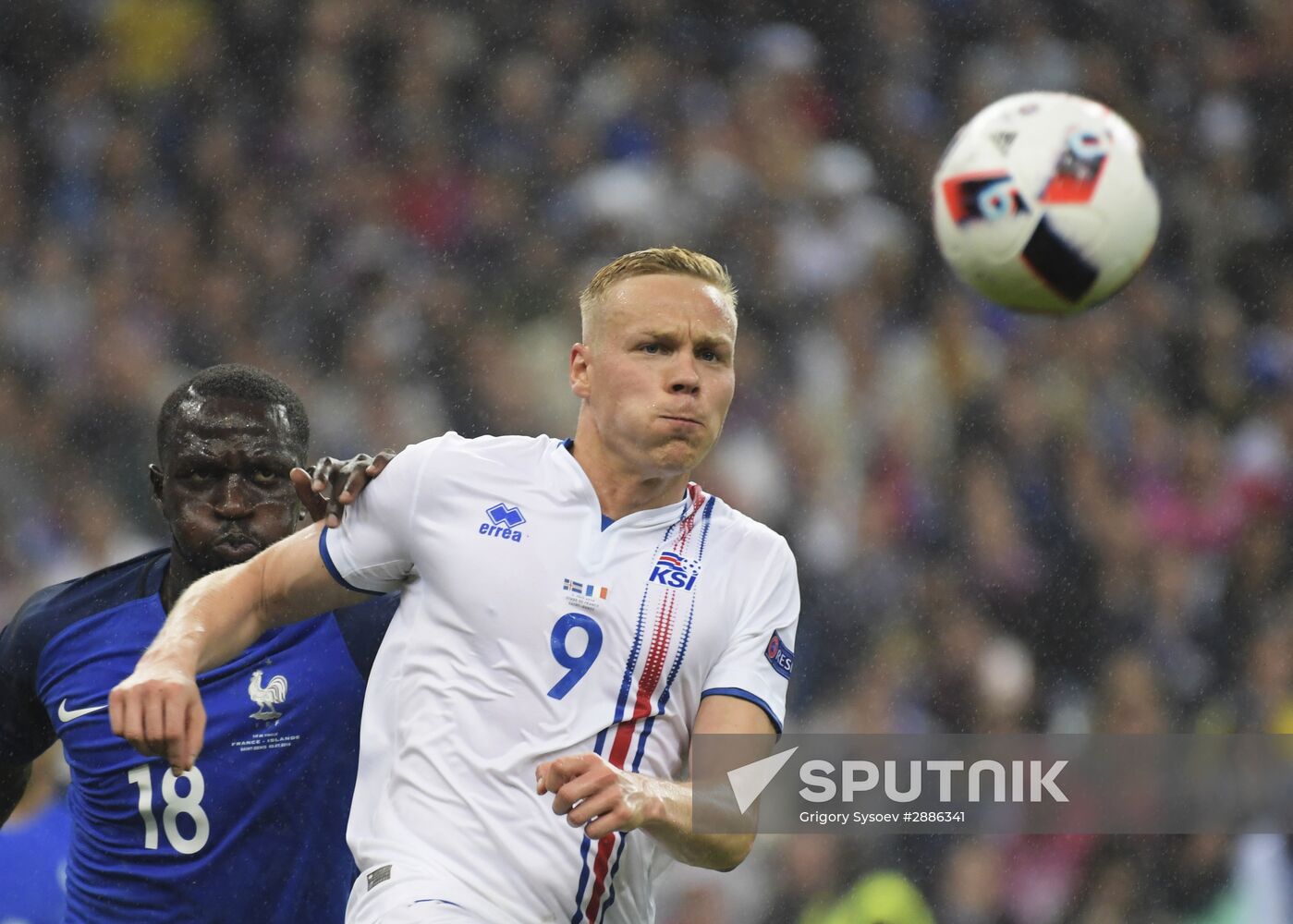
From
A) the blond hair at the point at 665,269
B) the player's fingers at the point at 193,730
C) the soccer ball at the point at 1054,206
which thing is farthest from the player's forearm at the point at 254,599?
the soccer ball at the point at 1054,206

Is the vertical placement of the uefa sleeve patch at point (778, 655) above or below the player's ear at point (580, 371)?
below

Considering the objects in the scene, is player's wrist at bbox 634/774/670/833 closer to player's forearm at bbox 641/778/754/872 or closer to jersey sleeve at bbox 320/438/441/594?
player's forearm at bbox 641/778/754/872

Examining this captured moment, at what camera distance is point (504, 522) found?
130 inches

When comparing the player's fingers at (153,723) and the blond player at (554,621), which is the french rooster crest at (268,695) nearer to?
the blond player at (554,621)

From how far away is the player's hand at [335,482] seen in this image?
133 inches

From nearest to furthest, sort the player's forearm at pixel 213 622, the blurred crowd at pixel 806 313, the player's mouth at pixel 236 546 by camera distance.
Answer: the player's forearm at pixel 213 622 → the player's mouth at pixel 236 546 → the blurred crowd at pixel 806 313

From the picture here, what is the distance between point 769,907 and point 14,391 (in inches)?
161

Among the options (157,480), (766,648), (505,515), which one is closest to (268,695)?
(157,480)

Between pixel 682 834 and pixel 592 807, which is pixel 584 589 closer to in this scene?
pixel 682 834

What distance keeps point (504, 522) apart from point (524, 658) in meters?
0.30

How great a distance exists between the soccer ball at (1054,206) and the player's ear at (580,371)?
0.87 meters

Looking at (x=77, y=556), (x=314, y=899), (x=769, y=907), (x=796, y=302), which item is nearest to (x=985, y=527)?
(x=796, y=302)

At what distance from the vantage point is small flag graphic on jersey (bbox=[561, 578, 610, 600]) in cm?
323

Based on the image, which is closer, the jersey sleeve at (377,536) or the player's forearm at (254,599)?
the player's forearm at (254,599)
